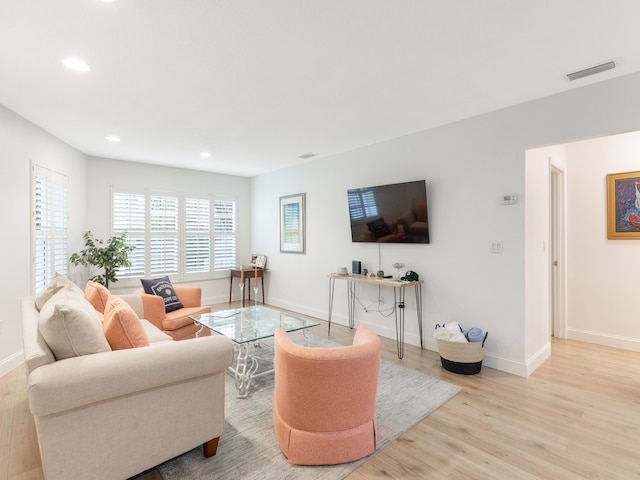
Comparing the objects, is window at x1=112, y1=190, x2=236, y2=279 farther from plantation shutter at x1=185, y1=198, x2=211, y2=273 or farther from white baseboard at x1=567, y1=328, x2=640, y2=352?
white baseboard at x1=567, y1=328, x2=640, y2=352

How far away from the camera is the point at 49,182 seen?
3857 mm

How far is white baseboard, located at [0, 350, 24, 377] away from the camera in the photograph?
306 centimetres

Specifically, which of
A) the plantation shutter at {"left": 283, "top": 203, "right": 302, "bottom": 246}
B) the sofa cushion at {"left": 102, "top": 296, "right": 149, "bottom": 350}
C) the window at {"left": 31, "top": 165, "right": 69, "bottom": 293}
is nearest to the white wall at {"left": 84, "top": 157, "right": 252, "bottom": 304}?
the window at {"left": 31, "top": 165, "right": 69, "bottom": 293}

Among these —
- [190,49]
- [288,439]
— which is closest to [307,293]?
[288,439]

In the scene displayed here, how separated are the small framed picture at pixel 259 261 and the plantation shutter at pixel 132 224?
1908mm

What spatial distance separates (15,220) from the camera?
3225 millimetres

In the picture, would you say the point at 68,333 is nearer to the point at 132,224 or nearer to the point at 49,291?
the point at 49,291

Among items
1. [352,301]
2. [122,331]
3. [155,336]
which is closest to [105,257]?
[155,336]

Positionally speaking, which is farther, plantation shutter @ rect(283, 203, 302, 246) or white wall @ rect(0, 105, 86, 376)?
plantation shutter @ rect(283, 203, 302, 246)

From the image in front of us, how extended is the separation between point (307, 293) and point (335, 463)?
142 inches

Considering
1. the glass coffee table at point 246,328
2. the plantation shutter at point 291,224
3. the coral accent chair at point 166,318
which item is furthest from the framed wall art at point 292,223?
the coral accent chair at point 166,318

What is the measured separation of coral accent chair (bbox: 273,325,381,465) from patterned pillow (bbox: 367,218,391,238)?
2331mm

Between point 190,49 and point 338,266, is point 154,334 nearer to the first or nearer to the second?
point 190,49

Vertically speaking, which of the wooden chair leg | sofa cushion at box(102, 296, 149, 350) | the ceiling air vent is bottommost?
the wooden chair leg
